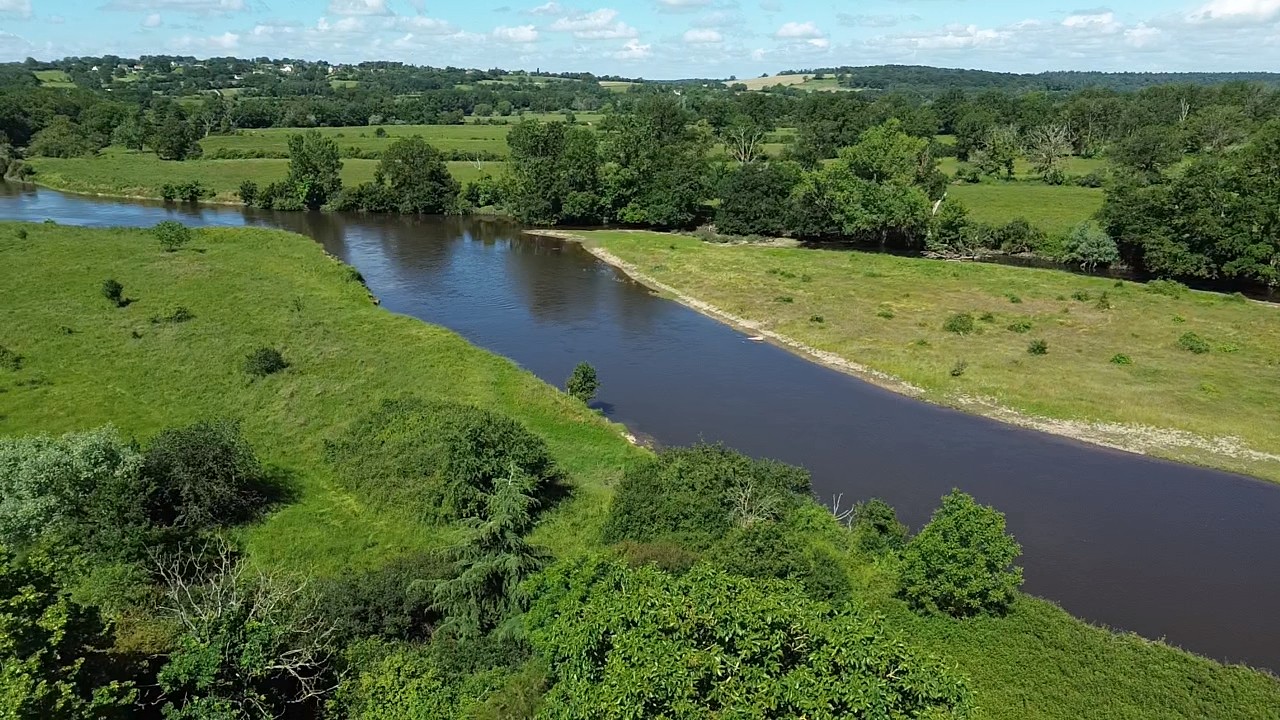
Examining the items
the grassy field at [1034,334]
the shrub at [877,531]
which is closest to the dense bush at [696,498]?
the shrub at [877,531]

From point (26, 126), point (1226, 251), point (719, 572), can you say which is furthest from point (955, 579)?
point (26, 126)

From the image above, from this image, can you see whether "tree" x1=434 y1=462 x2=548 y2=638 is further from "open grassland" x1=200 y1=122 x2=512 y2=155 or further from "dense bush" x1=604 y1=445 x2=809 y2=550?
"open grassland" x1=200 y1=122 x2=512 y2=155

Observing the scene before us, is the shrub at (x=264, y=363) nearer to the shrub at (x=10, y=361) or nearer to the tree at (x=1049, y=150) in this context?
the shrub at (x=10, y=361)

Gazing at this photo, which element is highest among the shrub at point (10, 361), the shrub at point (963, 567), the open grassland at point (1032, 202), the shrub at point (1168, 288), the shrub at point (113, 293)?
the open grassland at point (1032, 202)

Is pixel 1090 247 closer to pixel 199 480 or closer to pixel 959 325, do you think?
pixel 959 325

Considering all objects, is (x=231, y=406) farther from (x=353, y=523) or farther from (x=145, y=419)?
(x=353, y=523)

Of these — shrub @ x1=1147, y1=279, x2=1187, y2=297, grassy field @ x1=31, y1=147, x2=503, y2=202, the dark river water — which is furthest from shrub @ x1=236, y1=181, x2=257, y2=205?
shrub @ x1=1147, y1=279, x2=1187, y2=297
